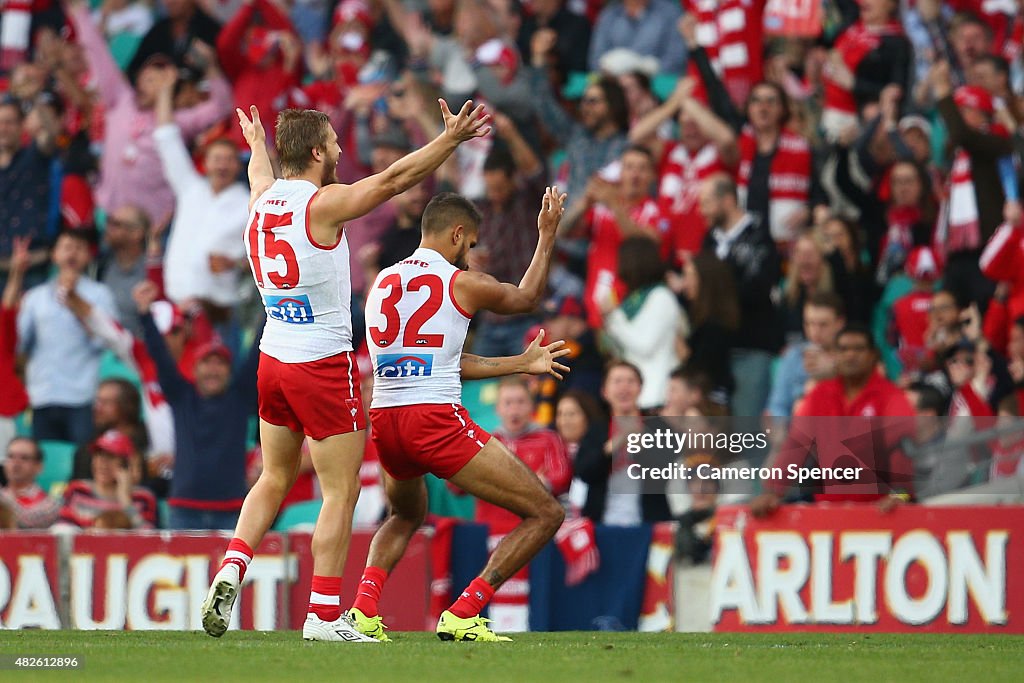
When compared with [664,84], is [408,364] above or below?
below

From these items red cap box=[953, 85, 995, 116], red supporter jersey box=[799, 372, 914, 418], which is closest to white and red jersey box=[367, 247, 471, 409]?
red supporter jersey box=[799, 372, 914, 418]

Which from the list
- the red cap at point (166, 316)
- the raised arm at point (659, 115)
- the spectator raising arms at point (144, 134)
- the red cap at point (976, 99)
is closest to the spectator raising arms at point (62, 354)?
the red cap at point (166, 316)

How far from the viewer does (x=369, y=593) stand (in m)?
8.34

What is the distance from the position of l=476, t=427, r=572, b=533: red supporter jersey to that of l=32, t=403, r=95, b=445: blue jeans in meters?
4.24

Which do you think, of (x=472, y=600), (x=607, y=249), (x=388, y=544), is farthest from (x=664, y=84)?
(x=472, y=600)

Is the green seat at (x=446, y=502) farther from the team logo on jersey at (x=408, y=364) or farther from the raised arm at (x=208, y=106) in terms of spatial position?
the raised arm at (x=208, y=106)

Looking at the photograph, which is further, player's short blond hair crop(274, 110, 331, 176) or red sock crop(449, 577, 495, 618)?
red sock crop(449, 577, 495, 618)

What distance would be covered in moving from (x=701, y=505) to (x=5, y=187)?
7908 millimetres

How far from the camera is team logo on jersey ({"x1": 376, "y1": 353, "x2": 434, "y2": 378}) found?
814 centimetres

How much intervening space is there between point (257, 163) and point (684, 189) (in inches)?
249

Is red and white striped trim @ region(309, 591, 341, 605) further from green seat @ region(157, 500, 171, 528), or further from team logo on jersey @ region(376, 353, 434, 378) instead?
green seat @ region(157, 500, 171, 528)

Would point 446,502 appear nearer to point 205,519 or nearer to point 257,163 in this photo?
point 205,519

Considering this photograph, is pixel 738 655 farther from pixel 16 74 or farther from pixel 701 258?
pixel 16 74

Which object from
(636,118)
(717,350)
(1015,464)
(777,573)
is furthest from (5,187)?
(1015,464)
